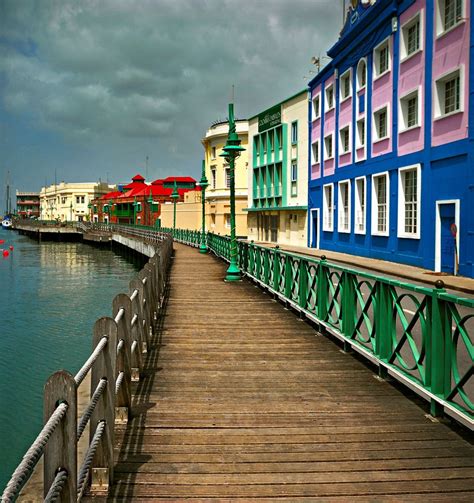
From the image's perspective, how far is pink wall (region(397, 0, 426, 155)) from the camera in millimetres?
23281

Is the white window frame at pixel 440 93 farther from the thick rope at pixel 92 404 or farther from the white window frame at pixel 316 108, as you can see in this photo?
the thick rope at pixel 92 404

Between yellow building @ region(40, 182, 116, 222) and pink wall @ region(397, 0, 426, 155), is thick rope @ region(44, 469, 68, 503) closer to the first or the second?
pink wall @ region(397, 0, 426, 155)

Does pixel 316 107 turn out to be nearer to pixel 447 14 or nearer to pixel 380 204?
pixel 380 204

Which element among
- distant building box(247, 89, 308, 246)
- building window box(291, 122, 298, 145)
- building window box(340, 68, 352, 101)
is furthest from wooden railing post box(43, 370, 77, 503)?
building window box(291, 122, 298, 145)

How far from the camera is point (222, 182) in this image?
64188mm

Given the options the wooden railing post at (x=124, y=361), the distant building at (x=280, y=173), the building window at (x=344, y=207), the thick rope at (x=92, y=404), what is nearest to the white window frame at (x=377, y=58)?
the building window at (x=344, y=207)

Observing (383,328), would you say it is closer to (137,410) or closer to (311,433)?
(311,433)

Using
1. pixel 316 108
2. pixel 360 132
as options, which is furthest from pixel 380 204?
pixel 316 108

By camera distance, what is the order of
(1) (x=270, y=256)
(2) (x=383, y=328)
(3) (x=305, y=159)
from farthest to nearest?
(3) (x=305, y=159), (1) (x=270, y=256), (2) (x=383, y=328)

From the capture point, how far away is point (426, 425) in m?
5.54

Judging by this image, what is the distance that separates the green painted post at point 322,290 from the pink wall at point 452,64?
1274cm

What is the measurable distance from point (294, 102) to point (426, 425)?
41193 millimetres

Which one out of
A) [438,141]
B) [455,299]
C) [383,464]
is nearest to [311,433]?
[383,464]

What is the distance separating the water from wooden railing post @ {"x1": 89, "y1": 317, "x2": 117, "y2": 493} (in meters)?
4.97
